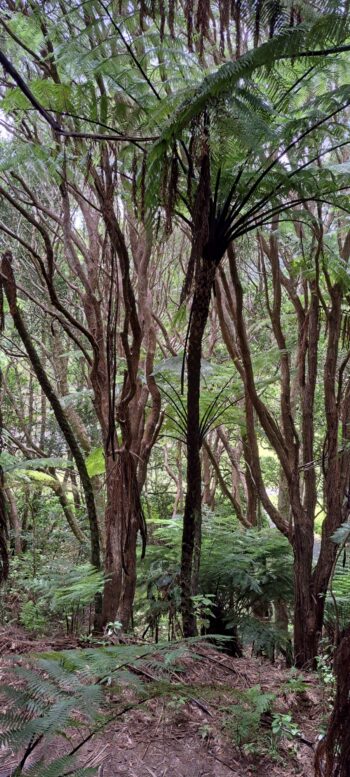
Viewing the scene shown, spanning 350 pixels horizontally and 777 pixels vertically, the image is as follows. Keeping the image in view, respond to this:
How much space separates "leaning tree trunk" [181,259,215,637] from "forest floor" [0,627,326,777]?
15.4 inches

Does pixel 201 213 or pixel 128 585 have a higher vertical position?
pixel 201 213

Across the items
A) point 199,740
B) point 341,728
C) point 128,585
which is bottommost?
point 199,740

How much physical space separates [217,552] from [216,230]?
2.33 metres

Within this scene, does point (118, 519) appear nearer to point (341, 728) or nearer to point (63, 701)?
point (63, 701)

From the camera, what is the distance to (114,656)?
5.22 feet

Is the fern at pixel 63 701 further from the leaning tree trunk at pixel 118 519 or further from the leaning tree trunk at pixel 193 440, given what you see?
the leaning tree trunk at pixel 118 519

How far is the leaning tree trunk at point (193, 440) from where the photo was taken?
2125mm

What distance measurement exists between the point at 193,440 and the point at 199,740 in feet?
3.71

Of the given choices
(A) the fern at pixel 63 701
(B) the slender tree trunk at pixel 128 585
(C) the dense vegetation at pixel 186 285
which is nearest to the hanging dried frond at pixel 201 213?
(C) the dense vegetation at pixel 186 285

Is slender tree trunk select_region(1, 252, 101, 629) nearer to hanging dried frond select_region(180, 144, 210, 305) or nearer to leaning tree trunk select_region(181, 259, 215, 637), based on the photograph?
leaning tree trunk select_region(181, 259, 215, 637)

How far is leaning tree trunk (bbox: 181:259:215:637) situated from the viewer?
212 centimetres

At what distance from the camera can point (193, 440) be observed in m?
2.31

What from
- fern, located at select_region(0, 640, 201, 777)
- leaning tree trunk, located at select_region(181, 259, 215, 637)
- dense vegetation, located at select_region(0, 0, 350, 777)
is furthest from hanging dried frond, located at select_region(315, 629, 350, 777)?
leaning tree trunk, located at select_region(181, 259, 215, 637)

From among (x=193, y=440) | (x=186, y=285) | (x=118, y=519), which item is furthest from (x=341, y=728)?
(x=118, y=519)
